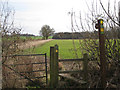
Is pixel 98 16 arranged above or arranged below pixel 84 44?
above

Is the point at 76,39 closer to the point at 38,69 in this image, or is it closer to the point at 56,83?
the point at 56,83

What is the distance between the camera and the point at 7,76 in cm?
423

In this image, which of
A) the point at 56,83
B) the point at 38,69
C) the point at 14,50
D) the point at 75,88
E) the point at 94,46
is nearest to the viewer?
the point at 75,88

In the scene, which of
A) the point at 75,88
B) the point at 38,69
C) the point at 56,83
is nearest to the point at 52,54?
the point at 56,83

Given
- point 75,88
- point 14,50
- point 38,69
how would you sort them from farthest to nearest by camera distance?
point 38,69, point 14,50, point 75,88

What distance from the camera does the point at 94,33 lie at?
155 inches

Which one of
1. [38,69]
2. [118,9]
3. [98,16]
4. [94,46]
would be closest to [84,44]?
[94,46]

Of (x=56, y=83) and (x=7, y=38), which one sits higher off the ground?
(x=7, y=38)

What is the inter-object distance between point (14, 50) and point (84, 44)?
7.65 ft

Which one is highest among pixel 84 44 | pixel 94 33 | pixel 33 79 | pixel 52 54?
pixel 94 33

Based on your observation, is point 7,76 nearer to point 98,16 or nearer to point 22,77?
point 22,77

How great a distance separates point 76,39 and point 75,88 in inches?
63.6

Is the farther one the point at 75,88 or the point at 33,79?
the point at 33,79

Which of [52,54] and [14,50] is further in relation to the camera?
[14,50]
